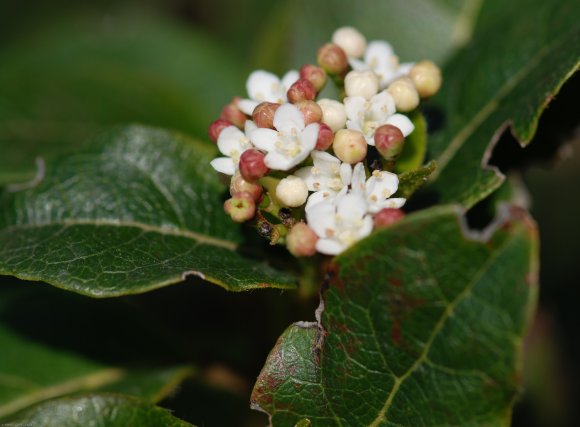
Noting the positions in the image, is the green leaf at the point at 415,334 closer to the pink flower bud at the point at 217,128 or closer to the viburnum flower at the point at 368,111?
the viburnum flower at the point at 368,111

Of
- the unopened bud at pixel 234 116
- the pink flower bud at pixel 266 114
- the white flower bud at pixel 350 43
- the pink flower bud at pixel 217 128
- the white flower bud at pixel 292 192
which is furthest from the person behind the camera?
the white flower bud at pixel 350 43

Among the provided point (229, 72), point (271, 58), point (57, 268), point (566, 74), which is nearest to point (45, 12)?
point (229, 72)

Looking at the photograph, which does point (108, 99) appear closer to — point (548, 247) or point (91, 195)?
point (91, 195)

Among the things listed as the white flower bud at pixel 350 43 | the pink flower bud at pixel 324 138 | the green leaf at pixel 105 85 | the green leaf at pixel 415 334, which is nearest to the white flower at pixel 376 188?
the pink flower bud at pixel 324 138

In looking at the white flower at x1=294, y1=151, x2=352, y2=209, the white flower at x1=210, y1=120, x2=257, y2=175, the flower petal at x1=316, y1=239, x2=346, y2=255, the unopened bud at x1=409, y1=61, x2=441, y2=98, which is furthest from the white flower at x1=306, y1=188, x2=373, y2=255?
the unopened bud at x1=409, y1=61, x2=441, y2=98

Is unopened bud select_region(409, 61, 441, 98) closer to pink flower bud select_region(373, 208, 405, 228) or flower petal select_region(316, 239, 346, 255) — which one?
pink flower bud select_region(373, 208, 405, 228)
